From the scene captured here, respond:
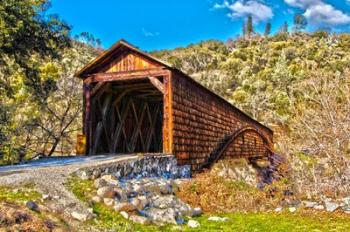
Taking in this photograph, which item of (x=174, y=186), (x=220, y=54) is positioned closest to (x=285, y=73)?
(x=220, y=54)

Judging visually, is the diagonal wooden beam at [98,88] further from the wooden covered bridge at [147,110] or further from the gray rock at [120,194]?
the gray rock at [120,194]

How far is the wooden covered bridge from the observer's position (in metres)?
15.2

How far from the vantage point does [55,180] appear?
8.41m

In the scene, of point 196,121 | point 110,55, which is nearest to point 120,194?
point 110,55

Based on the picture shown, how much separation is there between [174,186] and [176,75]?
19.6ft

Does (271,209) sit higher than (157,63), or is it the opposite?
(157,63)

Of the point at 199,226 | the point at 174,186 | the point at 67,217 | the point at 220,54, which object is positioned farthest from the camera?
the point at 220,54

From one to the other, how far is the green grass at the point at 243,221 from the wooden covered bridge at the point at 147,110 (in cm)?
636

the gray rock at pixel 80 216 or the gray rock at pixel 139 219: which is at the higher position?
the gray rock at pixel 80 216

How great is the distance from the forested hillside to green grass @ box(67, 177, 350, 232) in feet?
8.17

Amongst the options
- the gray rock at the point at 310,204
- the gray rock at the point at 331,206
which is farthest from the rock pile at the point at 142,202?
the gray rock at the point at 331,206

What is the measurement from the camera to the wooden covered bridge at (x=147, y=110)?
599 inches

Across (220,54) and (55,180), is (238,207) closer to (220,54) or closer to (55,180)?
(55,180)

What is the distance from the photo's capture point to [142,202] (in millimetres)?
8219
